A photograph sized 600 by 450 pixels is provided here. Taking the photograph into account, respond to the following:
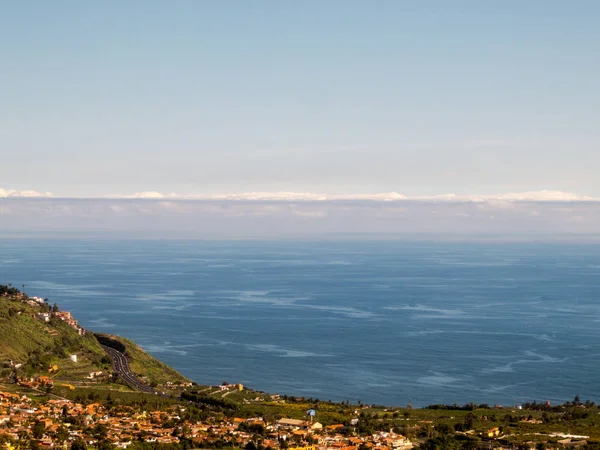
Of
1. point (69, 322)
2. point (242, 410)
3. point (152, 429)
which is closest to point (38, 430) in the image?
point (152, 429)

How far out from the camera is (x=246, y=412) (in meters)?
52.2

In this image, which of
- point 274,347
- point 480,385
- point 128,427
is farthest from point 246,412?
point 274,347

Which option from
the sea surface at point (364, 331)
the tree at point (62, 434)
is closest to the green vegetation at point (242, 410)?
the tree at point (62, 434)

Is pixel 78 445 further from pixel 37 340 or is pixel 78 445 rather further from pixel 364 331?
pixel 364 331

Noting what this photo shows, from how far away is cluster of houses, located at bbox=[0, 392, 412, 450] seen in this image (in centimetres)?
4231

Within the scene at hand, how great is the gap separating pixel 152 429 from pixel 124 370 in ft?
82.6

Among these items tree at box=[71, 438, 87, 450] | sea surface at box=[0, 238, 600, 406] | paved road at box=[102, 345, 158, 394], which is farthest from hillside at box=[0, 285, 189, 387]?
tree at box=[71, 438, 87, 450]

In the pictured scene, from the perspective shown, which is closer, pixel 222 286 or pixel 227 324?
pixel 227 324

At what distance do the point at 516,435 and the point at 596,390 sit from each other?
29.2m

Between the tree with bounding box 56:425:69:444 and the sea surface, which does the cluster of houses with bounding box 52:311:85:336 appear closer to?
the sea surface

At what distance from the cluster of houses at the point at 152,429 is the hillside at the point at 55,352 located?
12.6 meters

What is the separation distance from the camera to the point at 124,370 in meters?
69.4

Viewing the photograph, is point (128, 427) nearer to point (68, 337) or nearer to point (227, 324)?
point (68, 337)

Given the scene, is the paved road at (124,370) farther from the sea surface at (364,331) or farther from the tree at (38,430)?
the tree at (38,430)
